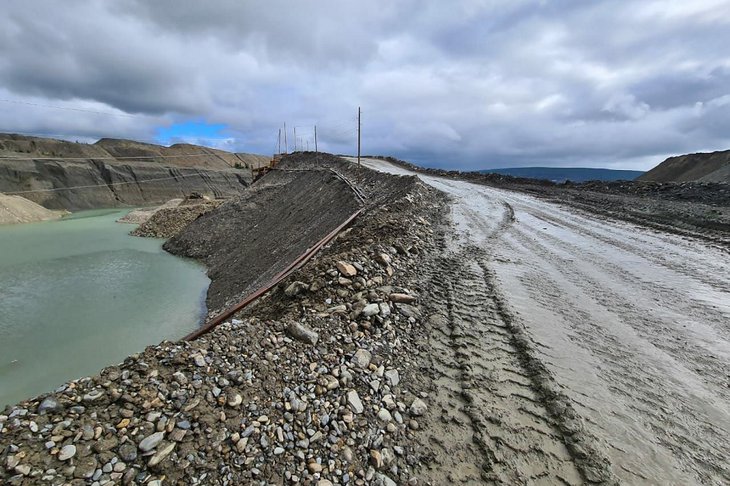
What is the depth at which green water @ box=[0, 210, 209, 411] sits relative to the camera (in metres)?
8.34

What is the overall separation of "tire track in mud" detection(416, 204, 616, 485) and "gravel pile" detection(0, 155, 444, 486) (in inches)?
11.9

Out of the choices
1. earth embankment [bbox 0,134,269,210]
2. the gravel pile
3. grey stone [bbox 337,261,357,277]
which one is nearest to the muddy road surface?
the gravel pile

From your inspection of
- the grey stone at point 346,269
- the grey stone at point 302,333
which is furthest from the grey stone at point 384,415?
the grey stone at point 346,269

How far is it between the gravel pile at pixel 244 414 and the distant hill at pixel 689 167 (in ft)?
104

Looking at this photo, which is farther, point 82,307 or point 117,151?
point 117,151

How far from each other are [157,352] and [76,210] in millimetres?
63666

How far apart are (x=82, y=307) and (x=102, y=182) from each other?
5633 centimetres

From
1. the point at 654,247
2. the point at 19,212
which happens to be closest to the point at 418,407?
the point at 654,247

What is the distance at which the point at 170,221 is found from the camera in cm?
2944

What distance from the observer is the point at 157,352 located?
317 cm

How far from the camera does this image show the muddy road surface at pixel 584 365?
8.28 feet

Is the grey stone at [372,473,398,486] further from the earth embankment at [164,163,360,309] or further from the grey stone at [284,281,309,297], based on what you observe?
the earth embankment at [164,163,360,309]

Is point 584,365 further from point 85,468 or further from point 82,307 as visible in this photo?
point 82,307

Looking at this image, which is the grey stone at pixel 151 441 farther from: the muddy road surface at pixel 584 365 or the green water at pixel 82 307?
the green water at pixel 82 307
